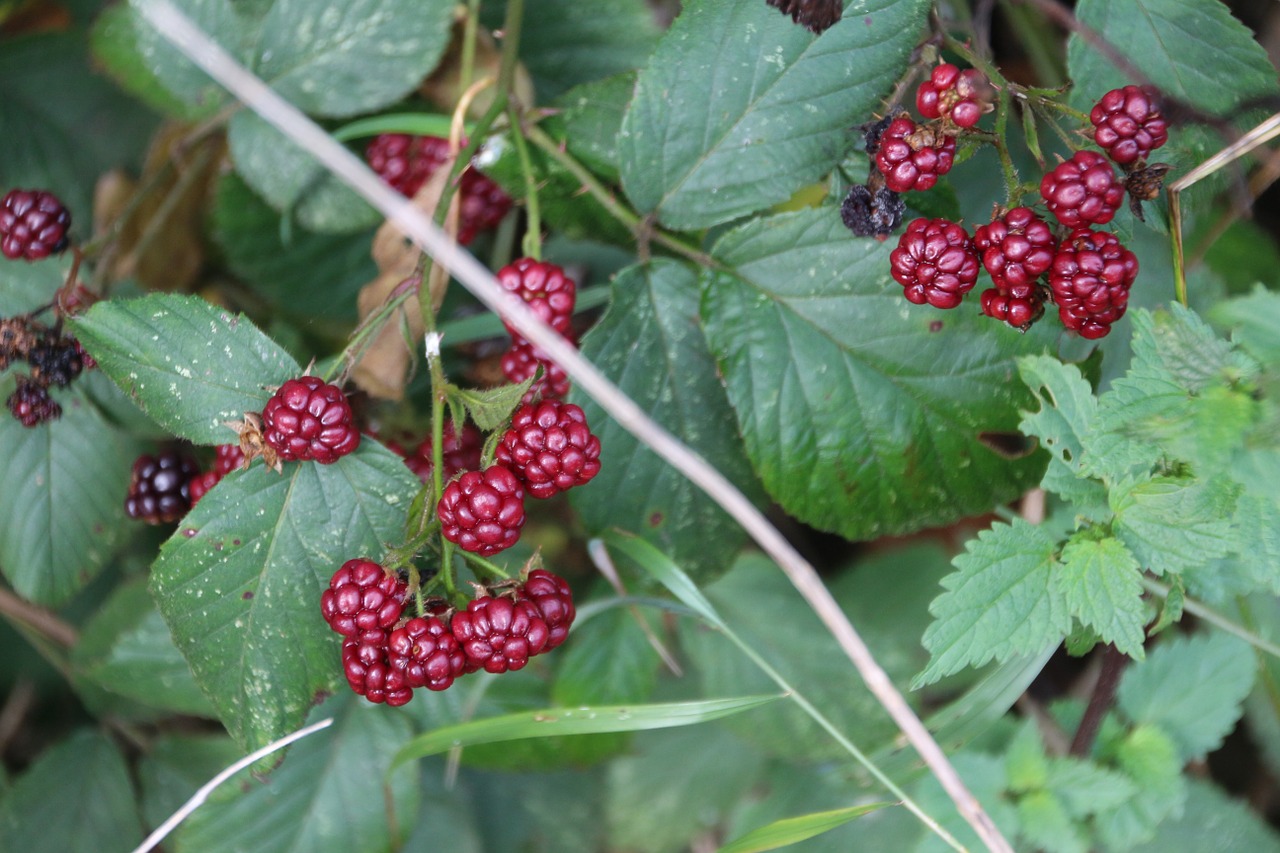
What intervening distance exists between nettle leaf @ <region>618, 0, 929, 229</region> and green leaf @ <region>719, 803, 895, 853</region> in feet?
3.15

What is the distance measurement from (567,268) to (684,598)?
3.08 ft

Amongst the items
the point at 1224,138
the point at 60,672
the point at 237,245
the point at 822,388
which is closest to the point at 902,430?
the point at 822,388

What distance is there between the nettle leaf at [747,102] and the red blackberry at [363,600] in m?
0.74

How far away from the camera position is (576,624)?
1996mm

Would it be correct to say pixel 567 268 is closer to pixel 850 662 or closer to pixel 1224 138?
pixel 850 662

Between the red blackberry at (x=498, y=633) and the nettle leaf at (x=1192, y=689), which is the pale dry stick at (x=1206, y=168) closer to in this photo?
the nettle leaf at (x=1192, y=689)

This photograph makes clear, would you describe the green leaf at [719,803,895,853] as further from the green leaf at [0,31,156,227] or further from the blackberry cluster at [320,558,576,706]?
the green leaf at [0,31,156,227]

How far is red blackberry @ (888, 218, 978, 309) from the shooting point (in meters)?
1.23

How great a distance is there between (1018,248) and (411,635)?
93 cm

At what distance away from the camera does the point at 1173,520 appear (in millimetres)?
1287

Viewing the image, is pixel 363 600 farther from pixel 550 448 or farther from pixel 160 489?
pixel 160 489

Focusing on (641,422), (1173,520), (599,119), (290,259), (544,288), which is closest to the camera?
(641,422)

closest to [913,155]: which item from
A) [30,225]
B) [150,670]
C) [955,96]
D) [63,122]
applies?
[955,96]

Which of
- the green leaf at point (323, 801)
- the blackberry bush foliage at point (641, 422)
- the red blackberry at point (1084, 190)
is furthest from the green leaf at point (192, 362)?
the red blackberry at point (1084, 190)
